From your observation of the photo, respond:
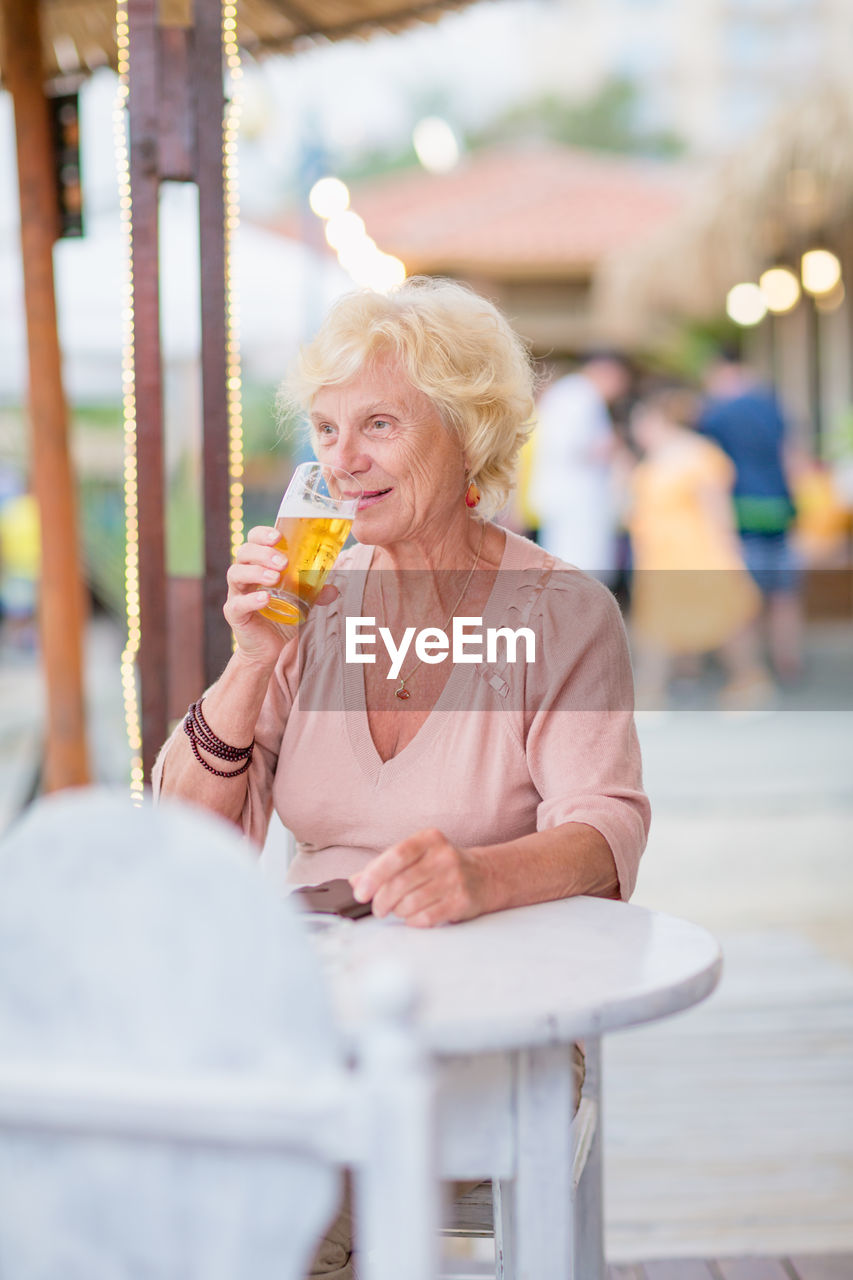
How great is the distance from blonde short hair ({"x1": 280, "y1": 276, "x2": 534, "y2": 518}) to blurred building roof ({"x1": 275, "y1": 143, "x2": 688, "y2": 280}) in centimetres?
1065

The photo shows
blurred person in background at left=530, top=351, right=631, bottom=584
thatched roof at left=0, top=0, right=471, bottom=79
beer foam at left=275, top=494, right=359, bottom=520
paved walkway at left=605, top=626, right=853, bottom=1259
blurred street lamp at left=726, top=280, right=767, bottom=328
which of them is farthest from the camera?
blurred street lamp at left=726, top=280, right=767, bottom=328

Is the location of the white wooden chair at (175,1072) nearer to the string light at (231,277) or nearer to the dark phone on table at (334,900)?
the dark phone on table at (334,900)

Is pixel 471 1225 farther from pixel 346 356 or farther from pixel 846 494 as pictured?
pixel 846 494

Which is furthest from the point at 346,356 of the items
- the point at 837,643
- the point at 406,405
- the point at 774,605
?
the point at 837,643

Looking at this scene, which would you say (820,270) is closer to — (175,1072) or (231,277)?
(231,277)

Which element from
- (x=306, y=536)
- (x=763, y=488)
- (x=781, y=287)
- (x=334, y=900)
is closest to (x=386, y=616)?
(x=306, y=536)

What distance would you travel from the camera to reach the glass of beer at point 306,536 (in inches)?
59.0

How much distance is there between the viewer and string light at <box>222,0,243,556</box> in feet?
6.99

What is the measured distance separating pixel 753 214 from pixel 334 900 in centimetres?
906

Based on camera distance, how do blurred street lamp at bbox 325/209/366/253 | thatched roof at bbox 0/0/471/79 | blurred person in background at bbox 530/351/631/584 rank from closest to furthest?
thatched roof at bbox 0/0/471/79 → blurred person in background at bbox 530/351/631/584 → blurred street lamp at bbox 325/209/366/253

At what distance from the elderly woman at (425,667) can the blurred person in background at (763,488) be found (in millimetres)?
6117

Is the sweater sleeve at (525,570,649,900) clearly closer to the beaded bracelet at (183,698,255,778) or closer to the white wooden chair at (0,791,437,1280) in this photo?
the beaded bracelet at (183,698,255,778)

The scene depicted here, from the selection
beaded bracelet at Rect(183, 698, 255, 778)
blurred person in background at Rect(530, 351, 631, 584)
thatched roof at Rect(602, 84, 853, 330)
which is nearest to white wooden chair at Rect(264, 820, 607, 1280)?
beaded bracelet at Rect(183, 698, 255, 778)

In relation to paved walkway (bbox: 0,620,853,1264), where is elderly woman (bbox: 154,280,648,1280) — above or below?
above
